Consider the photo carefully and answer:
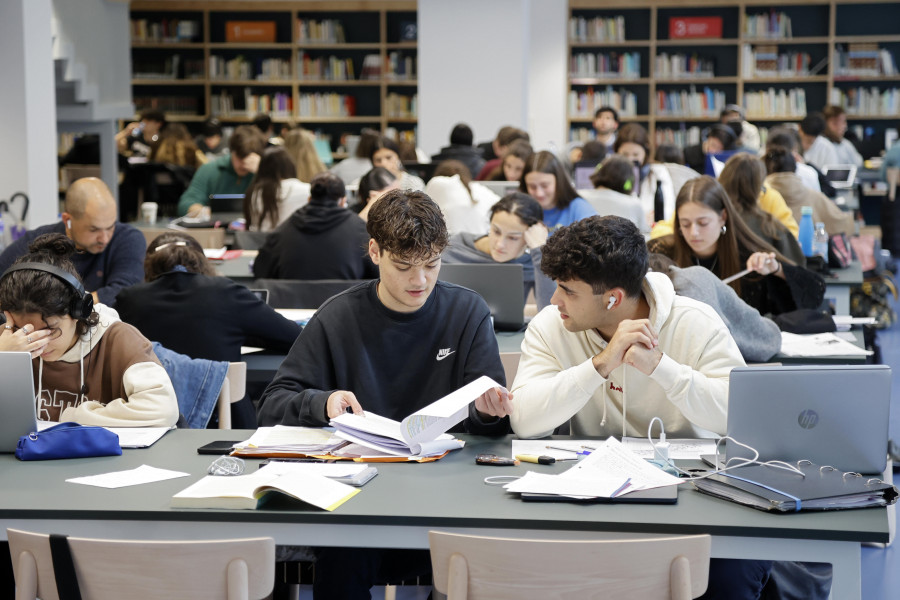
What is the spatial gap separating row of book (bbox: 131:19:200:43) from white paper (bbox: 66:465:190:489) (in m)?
10.9

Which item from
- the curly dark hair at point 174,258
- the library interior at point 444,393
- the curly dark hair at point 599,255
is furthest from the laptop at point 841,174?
the curly dark hair at point 599,255

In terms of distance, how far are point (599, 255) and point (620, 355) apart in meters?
0.23

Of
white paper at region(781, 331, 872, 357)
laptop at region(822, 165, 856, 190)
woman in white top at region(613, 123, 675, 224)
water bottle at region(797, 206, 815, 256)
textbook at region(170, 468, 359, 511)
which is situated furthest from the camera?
laptop at region(822, 165, 856, 190)

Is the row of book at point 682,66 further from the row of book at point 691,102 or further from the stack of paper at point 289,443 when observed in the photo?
the stack of paper at point 289,443

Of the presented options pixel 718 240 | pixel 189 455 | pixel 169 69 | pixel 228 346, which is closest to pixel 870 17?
pixel 169 69

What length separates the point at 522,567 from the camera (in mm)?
1762

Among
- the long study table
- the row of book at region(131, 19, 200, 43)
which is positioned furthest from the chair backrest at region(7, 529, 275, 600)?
the row of book at region(131, 19, 200, 43)

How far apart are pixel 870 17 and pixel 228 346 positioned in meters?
9.91

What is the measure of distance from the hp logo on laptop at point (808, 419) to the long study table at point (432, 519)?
22cm

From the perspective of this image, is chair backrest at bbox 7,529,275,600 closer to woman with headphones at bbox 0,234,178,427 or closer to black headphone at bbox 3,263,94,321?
woman with headphones at bbox 0,234,178,427

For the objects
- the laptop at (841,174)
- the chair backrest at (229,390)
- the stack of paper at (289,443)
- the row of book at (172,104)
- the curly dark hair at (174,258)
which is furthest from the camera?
the row of book at (172,104)

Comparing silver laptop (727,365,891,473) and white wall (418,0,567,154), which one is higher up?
white wall (418,0,567,154)

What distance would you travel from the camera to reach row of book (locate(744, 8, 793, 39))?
11.5m

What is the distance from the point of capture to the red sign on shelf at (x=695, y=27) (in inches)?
459
